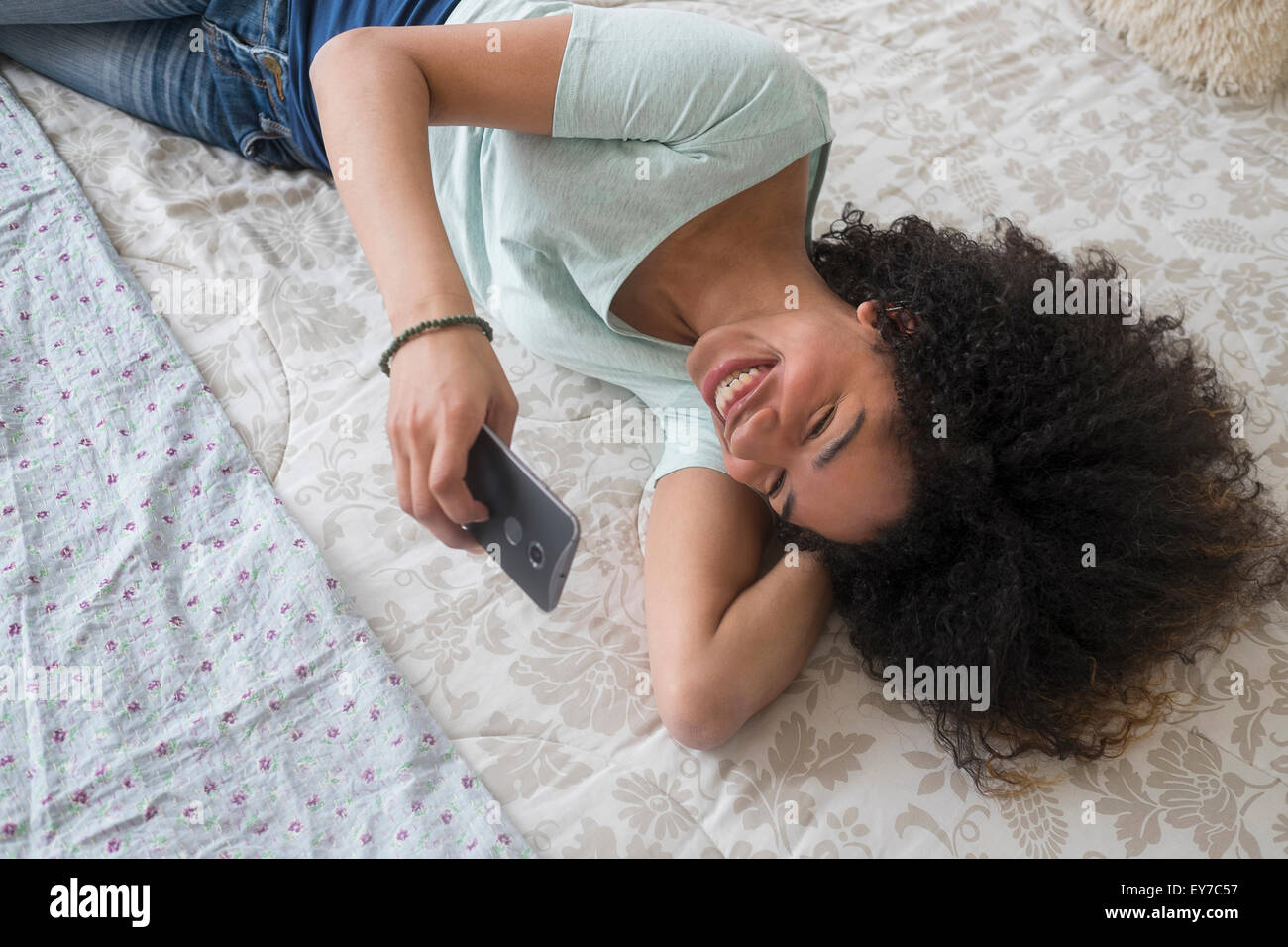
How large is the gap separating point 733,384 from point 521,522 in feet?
0.93

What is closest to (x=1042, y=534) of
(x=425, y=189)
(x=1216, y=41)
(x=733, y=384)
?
(x=733, y=384)

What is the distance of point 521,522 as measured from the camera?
2.55 ft

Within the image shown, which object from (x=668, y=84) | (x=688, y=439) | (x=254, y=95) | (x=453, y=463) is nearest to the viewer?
(x=453, y=463)

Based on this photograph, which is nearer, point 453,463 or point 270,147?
point 453,463

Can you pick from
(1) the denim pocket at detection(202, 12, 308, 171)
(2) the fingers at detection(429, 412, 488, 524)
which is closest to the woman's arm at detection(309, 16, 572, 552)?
(2) the fingers at detection(429, 412, 488, 524)

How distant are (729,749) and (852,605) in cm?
19

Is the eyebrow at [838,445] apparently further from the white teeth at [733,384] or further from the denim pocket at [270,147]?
the denim pocket at [270,147]

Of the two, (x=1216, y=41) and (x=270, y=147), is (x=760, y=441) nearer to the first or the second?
(x=270, y=147)

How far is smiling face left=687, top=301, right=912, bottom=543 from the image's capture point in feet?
2.91

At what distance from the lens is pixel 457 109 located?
98 cm

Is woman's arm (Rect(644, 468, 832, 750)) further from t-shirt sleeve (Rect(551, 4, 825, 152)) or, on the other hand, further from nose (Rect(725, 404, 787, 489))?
t-shirt sleeve (Rect(551, 4, 825, 152))

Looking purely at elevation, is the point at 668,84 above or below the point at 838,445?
above

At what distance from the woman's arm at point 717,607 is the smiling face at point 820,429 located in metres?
0.11

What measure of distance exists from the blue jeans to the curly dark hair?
34.6 inches
